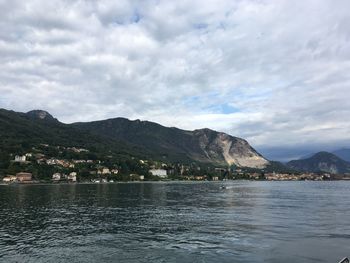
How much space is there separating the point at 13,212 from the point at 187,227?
3631 centimetres

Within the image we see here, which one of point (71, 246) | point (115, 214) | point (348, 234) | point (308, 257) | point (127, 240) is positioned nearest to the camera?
point (308, 257)

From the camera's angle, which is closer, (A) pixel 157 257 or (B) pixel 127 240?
(A) pixel 157 257

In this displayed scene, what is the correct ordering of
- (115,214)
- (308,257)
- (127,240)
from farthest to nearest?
1. (115,214)
2. (127,240)
3. (308,257)

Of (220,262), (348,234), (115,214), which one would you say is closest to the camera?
(220,262)

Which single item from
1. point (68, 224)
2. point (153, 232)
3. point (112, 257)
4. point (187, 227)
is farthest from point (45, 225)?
point (112, 257)

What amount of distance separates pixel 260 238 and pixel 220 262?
13.3 metres

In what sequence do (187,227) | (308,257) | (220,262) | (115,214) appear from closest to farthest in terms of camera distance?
(220,262)
(308,257)
(187,227)
(115,214)

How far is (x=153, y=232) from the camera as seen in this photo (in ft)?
174

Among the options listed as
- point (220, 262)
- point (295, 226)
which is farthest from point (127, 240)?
point (295, 226)

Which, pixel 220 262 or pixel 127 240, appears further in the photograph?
pixel 127 240

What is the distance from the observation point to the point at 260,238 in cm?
4781

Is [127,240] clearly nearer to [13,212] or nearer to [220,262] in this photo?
[220,262]

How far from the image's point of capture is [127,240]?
46.9 metres

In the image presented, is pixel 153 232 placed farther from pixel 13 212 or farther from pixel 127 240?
pixel 13 212
